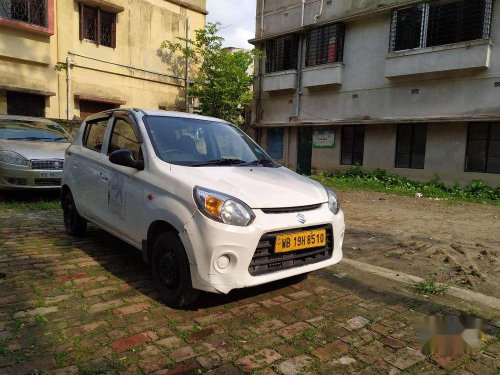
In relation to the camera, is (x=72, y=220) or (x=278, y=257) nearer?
(x=278, y=257)

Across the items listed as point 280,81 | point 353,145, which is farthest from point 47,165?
point 280,81

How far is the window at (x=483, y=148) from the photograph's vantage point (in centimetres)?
1207

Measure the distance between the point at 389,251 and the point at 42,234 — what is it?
15.3ft

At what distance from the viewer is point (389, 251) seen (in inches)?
203

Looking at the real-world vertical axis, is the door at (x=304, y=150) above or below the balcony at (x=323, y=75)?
below

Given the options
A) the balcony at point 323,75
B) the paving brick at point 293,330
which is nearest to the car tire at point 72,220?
the paving brick at point 293,330

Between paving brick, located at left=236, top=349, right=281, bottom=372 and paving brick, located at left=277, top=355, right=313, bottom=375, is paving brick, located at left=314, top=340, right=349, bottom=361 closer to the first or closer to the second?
paving brick, located at left=277, top=355, right=313, bottom=375

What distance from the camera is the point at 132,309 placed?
122 inches

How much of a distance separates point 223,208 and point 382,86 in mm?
13318

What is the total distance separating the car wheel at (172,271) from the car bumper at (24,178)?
192 inches

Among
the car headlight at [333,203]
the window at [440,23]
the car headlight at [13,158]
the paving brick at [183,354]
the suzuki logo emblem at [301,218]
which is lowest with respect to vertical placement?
the paving brick at [183,354]

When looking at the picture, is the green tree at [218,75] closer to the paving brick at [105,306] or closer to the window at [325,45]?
the window at [325,45]

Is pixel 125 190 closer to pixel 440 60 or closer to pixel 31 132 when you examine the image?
pixel 31 132

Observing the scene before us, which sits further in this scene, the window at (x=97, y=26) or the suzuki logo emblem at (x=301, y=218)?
the window at (x=97, y=26)
